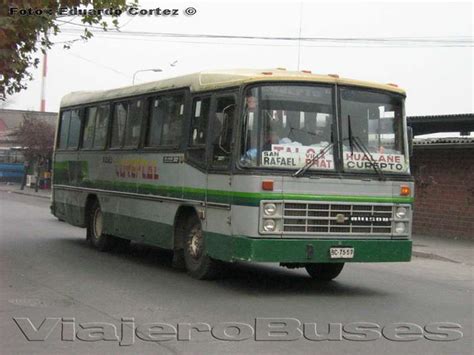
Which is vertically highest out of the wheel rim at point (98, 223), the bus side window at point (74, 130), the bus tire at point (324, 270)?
the bus side window at point (74, 130)

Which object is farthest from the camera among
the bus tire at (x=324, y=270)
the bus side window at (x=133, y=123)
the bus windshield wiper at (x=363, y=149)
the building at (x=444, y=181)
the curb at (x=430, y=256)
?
the building at (x=444, y=181)

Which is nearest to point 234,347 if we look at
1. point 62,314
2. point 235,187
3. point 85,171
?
point 62,314

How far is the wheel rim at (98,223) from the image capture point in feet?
46.5

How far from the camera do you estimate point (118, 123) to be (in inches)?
523

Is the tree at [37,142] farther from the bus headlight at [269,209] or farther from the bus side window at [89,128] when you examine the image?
the bus headlight at [269,209]

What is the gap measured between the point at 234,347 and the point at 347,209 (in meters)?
3.47

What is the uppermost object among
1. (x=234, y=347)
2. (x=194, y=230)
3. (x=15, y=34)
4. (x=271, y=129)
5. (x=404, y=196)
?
(x=15, y=34)

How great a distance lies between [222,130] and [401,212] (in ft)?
9.27

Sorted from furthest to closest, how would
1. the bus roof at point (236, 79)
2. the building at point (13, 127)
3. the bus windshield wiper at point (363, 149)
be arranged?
the building at point (13, 127)
the bus windshield wiper at point (363, 149)
the bus roof at point (236, 79)

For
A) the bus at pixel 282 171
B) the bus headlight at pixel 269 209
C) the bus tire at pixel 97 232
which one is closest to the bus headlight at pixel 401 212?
the bus at pixel 282 171

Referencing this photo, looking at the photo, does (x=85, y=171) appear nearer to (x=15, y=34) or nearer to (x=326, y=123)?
(x=15, y=34)

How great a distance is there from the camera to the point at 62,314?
8.03m

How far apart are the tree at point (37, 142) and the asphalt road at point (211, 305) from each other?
96.6ft

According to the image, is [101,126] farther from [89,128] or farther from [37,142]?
[37,142]
